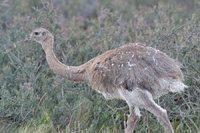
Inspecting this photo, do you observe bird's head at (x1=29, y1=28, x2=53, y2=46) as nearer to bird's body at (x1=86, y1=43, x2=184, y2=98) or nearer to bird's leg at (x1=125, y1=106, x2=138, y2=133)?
bird's body at (x1=86, y1=43, x2=184, y2=98)

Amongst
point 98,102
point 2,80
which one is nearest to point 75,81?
point 98,102

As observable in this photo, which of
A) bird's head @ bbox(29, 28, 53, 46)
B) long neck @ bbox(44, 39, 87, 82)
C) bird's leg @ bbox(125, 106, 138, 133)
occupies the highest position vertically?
bird's head @ bbox(29, 28, 53, 46)

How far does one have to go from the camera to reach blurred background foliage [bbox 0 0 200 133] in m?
6.86

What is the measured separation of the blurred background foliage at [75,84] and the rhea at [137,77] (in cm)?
53

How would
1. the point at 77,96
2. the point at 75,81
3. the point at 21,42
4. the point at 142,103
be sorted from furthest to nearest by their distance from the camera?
the point at 21,42, the point at 77,96, the point at 75,81, the point at 142,103

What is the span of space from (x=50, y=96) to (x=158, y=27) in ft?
4.66

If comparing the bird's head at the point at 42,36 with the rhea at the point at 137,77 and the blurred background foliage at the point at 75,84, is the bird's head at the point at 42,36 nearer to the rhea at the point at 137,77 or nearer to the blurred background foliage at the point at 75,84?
the blurred background foliage at the point at 75,84

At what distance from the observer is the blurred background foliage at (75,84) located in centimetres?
686

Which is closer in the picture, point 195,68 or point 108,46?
point 195,68

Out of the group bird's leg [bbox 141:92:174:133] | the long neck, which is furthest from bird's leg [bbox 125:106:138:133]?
the long neck

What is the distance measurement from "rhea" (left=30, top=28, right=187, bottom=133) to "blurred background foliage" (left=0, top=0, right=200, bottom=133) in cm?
53

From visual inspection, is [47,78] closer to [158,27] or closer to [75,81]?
[75,81]

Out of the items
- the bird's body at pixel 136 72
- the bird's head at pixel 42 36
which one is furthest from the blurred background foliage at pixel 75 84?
the bird's body at pixel 136 72

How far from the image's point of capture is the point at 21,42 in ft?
25.5
